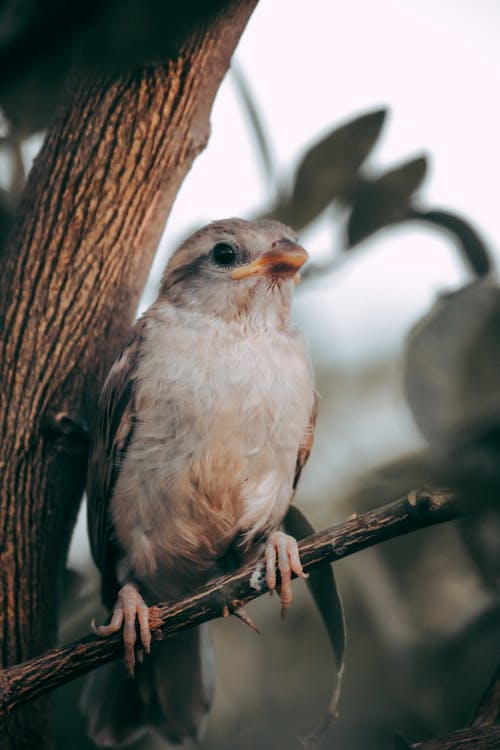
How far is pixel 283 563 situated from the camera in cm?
239

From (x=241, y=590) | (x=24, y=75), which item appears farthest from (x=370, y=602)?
(x=24, y=75)

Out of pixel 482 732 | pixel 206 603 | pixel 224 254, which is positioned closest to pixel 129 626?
pixel 206 603

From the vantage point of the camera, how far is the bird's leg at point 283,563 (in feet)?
7.54

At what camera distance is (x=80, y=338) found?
2488mm

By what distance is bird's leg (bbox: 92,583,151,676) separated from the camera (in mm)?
2268

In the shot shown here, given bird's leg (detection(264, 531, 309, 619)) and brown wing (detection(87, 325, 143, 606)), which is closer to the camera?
bird's leg (detection(264, 531, 309, 619))

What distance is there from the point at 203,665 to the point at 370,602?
73 centimetres

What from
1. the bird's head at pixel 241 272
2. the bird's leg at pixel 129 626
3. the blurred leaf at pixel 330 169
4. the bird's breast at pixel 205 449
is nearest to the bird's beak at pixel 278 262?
the bird's head at pixel 241 272

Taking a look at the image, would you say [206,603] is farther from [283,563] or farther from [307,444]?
[307,444]

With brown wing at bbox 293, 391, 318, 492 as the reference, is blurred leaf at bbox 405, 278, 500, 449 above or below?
below

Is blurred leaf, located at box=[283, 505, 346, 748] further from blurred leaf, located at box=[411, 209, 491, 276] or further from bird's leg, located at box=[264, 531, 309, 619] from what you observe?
blurred leaf, located at box=[411, 209, 491, 276]

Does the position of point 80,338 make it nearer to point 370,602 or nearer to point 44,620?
point 44,620

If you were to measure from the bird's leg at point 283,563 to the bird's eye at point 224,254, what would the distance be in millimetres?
1079

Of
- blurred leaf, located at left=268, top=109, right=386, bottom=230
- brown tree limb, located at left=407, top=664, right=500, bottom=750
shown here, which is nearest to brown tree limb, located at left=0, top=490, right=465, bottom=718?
brown tree limb, located at left=407, top=664, right=500, bottom=750
